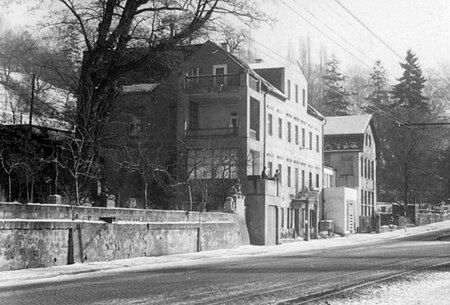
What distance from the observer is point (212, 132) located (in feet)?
143

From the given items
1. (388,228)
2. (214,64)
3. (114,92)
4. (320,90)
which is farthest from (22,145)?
A: (320,90)

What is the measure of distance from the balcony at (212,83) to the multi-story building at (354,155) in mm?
25229

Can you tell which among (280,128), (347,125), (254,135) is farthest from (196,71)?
(347,125)

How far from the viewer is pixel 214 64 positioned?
45219 mm

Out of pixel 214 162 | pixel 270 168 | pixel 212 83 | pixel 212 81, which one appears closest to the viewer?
pixel 214 162

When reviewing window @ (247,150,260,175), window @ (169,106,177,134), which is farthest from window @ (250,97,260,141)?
window @ (169,106,177,134)

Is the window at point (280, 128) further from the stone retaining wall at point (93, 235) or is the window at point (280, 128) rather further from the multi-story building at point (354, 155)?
the multi-story building at point (354, 155)

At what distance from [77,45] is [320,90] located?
62636mm

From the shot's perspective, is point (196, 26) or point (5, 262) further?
point (196, 26)

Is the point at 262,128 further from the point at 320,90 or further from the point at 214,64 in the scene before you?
the point at 320,90

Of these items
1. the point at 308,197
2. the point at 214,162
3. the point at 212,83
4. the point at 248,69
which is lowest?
the point at 308,197

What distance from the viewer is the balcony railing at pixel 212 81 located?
→ 43.4 m

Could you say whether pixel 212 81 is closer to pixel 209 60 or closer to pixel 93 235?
pixel 209 60

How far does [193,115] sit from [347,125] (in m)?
28.4
